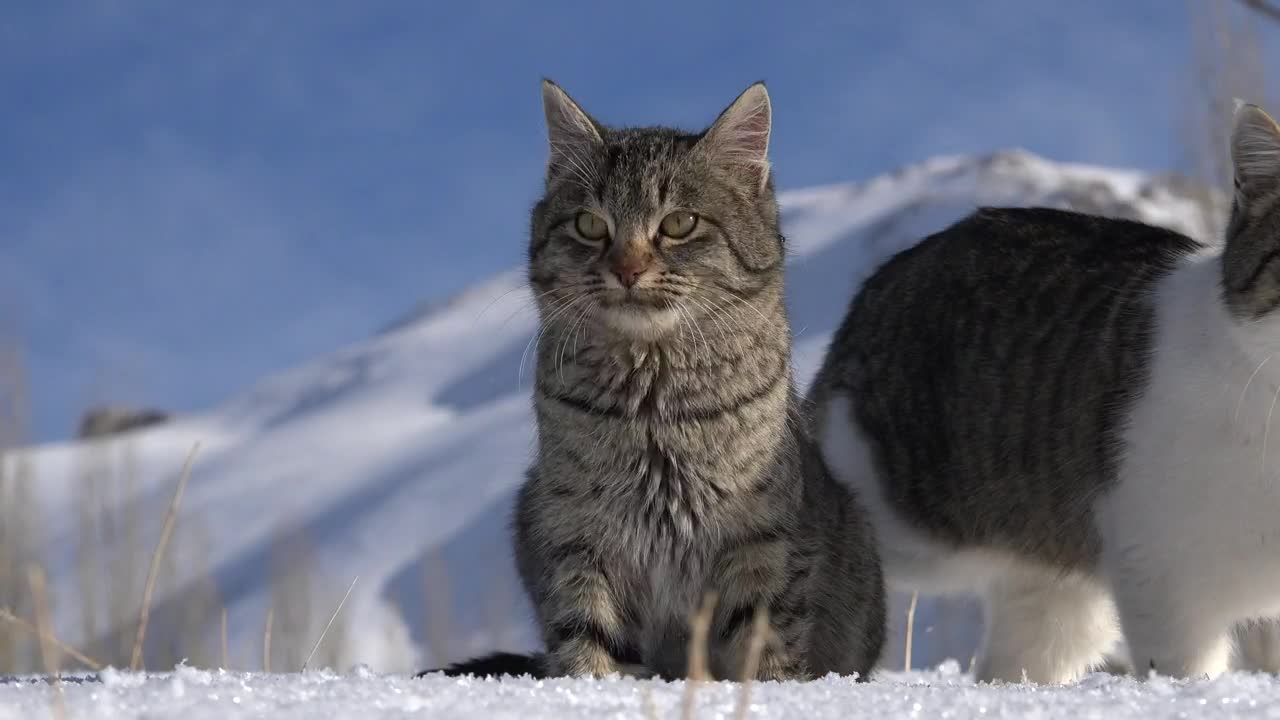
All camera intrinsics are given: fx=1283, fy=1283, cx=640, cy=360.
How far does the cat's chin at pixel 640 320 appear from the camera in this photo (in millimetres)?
2635

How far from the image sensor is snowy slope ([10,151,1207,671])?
10578mm

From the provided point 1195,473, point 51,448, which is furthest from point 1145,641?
point 51,448

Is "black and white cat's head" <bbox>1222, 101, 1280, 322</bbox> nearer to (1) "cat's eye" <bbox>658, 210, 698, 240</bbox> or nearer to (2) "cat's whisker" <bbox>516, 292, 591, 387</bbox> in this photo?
(1) "cat's eye" <bbox>658, 210, 698, 240</bbox>

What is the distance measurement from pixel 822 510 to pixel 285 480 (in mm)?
14574

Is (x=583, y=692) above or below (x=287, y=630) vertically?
above

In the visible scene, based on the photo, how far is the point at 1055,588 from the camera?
3879 mm

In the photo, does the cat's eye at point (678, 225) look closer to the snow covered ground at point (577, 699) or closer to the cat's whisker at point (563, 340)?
the cat's whisker at point (563, 340)

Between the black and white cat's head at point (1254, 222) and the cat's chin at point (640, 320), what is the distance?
1355 millimetres

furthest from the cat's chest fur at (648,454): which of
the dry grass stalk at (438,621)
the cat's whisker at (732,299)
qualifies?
the dry grass stalk at (438,621)

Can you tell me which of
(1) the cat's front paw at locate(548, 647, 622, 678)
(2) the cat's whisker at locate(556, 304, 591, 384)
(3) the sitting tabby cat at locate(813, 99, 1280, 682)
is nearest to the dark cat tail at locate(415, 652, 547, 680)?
(1) the cat's front paw at locate(548, 647, 622, 678)

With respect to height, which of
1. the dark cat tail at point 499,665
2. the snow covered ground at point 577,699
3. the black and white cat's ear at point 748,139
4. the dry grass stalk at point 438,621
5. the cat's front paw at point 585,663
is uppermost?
the black and white cat's ear at point 748,139

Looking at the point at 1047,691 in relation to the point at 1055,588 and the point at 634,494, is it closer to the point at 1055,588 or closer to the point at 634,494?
the point at 634,494

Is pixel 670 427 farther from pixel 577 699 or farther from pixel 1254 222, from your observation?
pixel 1254 222

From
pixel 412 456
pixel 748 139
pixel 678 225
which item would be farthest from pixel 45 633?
pixel 412 456
